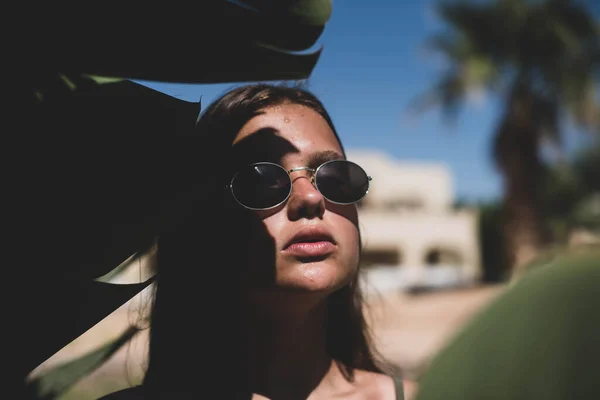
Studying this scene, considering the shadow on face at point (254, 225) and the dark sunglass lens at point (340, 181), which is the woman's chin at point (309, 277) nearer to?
the shadow on face at point (254, 225)

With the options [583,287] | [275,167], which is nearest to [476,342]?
[583,287]

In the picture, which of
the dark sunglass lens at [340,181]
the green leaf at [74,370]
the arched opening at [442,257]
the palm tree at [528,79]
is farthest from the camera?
the arched opening at [442,257]

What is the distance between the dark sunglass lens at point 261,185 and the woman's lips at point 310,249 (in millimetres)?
110

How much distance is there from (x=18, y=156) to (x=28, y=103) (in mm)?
71

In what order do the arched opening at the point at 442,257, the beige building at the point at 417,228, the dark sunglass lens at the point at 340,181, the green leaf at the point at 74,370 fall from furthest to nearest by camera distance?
1. the arched opening at the point at 442,257
2. the beige building at the point at 417,228
3. the dark sunglass lens at the point at 340,181
4. the green leaf at the point at 74,370

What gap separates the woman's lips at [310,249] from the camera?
1.21 meters

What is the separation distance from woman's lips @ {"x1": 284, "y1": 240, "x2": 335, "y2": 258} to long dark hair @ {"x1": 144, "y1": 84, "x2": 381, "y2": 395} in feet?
0.43

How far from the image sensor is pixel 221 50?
33.2 inches

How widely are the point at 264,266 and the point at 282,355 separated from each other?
27 cm

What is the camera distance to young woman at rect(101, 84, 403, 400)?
1.25 meters

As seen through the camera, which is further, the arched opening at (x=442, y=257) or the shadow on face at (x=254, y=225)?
the arched opening at (x=442, y=257)

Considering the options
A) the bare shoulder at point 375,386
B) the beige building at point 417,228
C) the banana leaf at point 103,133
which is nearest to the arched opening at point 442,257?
the beige building at point 417,228

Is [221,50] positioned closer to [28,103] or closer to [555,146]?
[28,103]

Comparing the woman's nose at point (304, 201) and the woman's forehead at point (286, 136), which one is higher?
the woman's forehead at point (286, 136)
